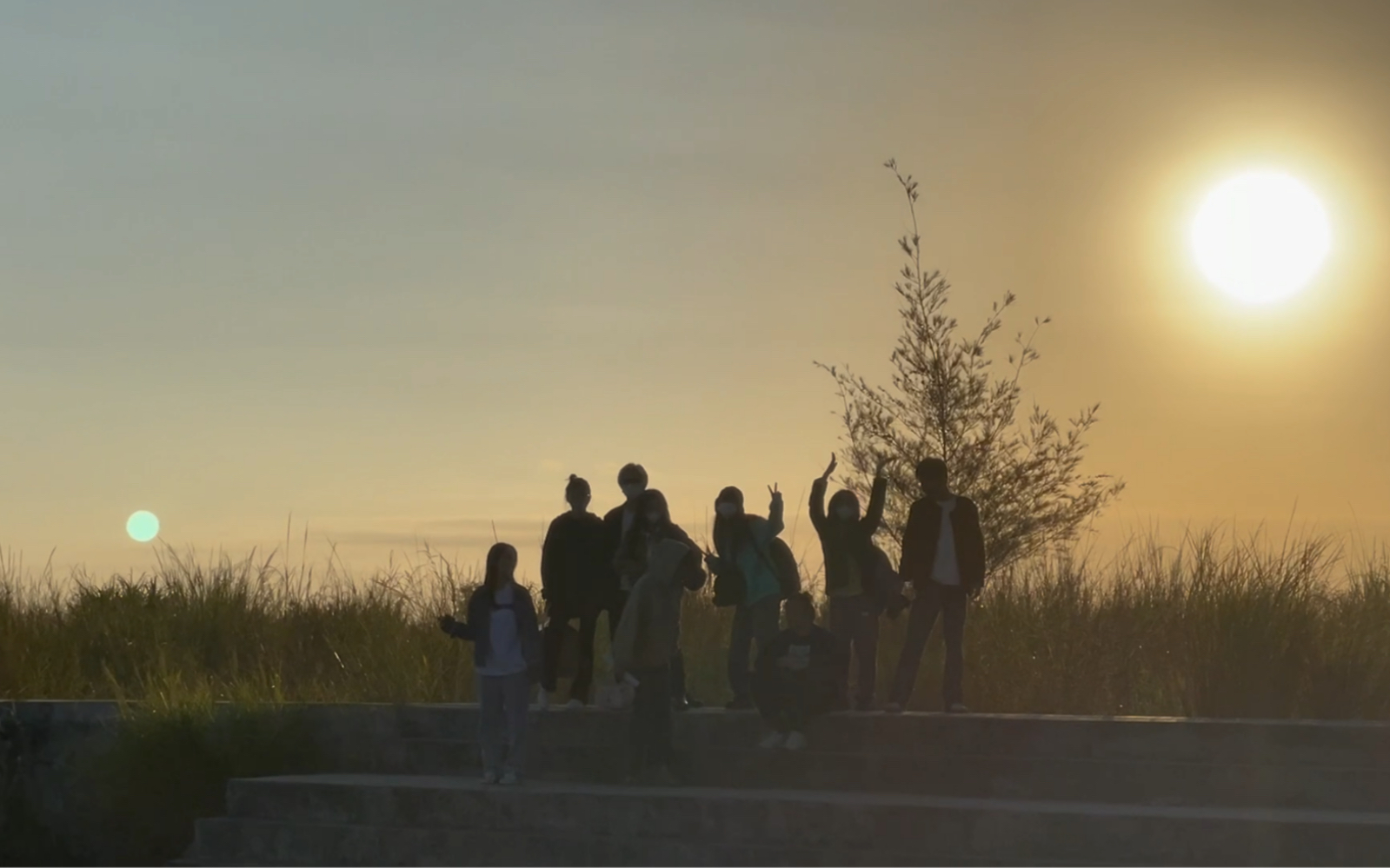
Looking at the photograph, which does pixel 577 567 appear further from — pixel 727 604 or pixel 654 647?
pixel 654 647

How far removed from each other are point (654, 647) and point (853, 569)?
5.70 ft

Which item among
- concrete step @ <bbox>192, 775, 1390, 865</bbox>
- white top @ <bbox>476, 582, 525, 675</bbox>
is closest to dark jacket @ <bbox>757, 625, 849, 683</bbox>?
concrete step @ <bbox>192, 775, 1390, 865</bbox>

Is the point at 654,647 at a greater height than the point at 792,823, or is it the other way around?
the point at 654,647

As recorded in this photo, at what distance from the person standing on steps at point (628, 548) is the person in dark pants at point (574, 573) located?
8 cm

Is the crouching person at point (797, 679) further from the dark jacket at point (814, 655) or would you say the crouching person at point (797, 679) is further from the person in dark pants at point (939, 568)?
the person in dark pants at point (939, 568)

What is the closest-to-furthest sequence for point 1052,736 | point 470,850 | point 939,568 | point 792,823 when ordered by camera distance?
point 792,823 < point 1052,736 < point 470,850 < point 939,568

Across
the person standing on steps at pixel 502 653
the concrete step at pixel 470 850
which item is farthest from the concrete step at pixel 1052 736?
the concrete step at pixel 470 850

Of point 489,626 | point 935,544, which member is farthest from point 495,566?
point 935,544

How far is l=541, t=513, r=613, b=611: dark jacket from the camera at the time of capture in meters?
12.8

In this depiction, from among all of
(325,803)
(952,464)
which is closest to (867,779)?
(325,803)

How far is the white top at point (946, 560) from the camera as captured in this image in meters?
12.1

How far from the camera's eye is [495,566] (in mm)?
11883

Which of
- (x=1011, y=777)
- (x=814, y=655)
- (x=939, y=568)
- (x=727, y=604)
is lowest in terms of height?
(x=1011, y=777)

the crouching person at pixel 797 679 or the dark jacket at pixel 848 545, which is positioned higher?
the dark jacket at pixel 848 545
